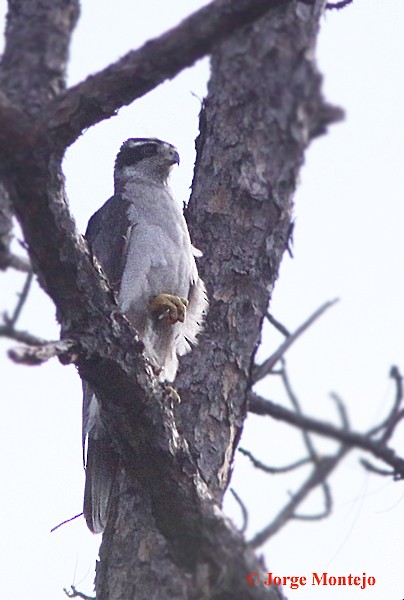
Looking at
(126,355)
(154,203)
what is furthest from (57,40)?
(154,203)

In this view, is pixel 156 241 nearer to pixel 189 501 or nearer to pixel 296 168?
pixel 189 501

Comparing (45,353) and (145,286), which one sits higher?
(145,286)

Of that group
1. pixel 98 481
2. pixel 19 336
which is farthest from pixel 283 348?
pixel 98 481

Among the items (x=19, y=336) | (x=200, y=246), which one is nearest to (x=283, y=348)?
(x=19, y=336)

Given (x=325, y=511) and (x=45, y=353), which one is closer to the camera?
(x=325, y=511)

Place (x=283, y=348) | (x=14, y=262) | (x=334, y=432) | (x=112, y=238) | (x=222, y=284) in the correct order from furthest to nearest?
(x=112, y=238), (x=222, y=284), (x=283, y=348), (x=14, y=262), (x=334, y=432)

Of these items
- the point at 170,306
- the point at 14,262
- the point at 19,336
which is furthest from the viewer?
the point at 170,306

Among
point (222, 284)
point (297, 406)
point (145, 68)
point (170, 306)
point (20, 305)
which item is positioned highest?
point (170, 306)

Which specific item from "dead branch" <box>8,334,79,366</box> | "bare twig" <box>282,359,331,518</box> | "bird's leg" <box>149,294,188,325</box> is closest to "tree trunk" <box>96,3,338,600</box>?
"bird's leg" <box>149,294,188,325</box>

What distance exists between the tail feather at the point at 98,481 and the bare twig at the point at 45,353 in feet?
6.25

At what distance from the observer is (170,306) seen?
5984 millimetres

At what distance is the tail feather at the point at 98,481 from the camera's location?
555 cm

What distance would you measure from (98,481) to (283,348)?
1.91 meters

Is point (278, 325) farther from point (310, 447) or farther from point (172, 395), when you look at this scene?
point (310, 447)
